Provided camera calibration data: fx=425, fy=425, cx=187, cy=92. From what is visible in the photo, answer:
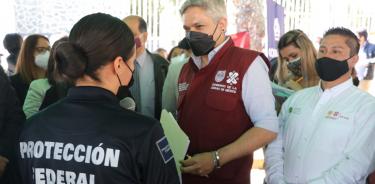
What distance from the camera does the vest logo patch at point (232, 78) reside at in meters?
2.05

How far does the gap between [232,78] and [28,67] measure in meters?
2.08

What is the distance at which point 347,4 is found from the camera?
42.1 ft

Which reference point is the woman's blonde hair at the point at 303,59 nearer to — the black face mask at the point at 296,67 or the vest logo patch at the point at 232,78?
the black face mask at the point at 296,67

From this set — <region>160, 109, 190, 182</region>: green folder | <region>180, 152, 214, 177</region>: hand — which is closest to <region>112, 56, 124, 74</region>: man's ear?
<region>160, 109, 190, 182</region>: green folder

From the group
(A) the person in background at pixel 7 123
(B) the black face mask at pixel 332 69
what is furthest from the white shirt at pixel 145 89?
(B) the black face mask at pixel 332 69

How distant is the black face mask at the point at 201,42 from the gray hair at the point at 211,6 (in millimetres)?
97

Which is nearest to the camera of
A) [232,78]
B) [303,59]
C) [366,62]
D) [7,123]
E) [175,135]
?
[175,135]

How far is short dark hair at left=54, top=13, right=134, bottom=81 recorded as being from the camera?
127cm

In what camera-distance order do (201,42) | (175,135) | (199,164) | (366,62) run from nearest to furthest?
1. (175,135)
2. (199,164)
3. (201,42)
4. (366,62)

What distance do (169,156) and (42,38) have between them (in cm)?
272

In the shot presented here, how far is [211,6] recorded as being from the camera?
2154 millimetres

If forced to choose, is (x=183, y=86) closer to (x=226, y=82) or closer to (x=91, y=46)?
(x=226, y=82)

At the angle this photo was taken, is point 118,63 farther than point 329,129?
No

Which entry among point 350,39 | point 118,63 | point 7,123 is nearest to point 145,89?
point 7,123
